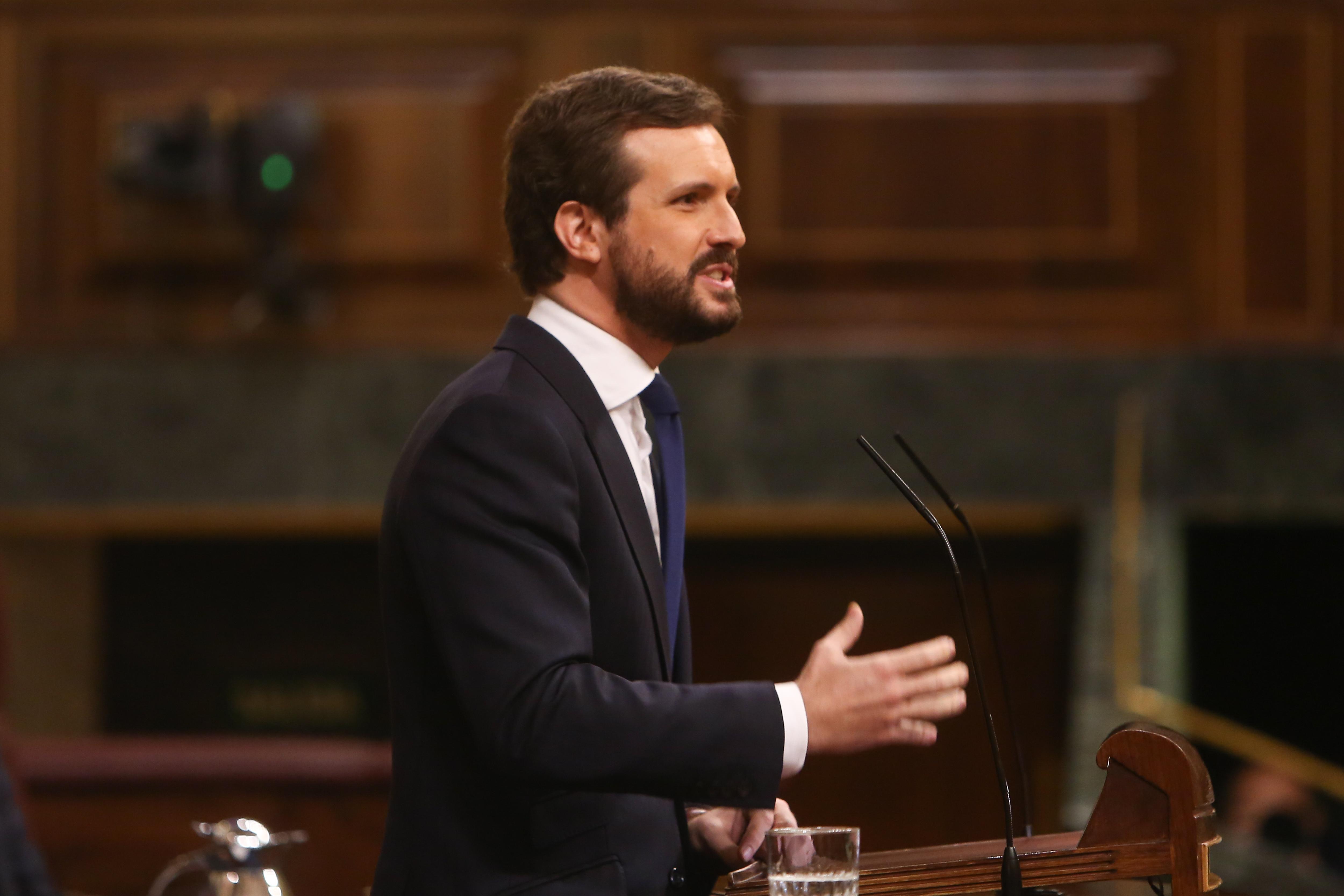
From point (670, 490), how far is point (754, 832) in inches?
13.9

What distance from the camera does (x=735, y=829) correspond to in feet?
4.69

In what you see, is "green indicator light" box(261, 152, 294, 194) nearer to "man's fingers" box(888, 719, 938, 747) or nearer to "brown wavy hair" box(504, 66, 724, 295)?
"brown wavy hair" box(504, 66, 724, 295)

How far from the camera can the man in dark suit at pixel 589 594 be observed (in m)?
1.23

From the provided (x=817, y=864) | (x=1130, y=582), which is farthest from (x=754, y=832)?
(x=1130, y=582)

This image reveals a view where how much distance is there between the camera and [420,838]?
4.42ft

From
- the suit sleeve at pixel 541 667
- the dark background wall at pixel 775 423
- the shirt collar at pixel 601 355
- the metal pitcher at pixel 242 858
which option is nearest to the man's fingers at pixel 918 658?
the suit sleeve at pixel 541 667

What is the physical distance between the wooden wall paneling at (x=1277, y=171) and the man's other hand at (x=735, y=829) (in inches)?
116

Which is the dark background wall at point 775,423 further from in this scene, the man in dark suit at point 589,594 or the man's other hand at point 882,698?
the man's other hand at point 882,698

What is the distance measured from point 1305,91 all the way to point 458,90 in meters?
2.24

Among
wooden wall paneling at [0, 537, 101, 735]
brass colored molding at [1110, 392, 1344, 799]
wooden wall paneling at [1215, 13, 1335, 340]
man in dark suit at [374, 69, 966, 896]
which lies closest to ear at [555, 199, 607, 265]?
→ man in dark suit at [374, 69, 966, 896]

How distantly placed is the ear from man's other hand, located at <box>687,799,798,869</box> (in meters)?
0.56

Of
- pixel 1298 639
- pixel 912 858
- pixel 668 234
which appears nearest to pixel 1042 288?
pixel 1298 639

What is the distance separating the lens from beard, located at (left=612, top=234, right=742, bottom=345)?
4.95 ft

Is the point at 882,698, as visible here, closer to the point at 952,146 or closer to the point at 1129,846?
the point at 1129,846
